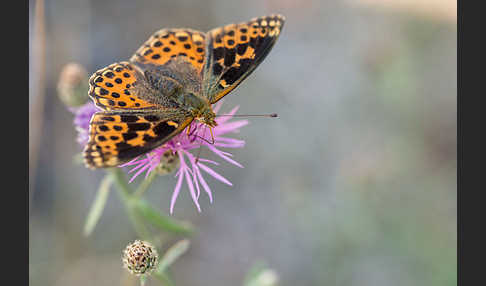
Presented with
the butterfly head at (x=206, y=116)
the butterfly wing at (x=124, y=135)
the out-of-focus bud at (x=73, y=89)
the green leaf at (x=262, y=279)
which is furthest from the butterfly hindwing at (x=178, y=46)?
the green leaf at (x=262, y=279)

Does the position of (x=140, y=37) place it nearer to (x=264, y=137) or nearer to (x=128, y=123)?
(x=264, y=137)

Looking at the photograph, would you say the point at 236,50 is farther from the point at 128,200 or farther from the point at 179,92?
the point at 128,200

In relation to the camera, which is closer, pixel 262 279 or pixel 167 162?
pixel 167 162

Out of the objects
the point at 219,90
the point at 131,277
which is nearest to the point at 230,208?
the point at 131,277

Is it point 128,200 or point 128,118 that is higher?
point 128,118

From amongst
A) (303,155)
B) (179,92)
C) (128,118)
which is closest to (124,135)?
(128,118)

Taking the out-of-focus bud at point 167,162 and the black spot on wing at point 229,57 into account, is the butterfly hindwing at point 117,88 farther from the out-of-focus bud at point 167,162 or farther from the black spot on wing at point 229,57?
the black spot on wing at point 229,57
